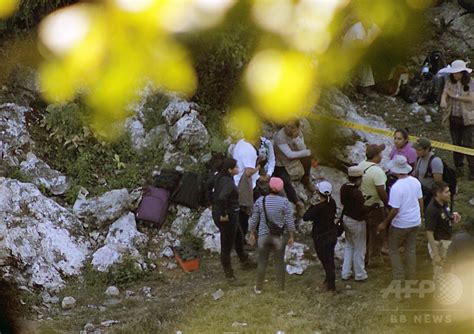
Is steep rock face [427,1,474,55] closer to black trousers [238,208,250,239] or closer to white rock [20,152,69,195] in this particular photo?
black trousers [238,208,250,239]

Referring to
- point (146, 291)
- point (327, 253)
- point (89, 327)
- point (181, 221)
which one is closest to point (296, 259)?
point (327, 253)

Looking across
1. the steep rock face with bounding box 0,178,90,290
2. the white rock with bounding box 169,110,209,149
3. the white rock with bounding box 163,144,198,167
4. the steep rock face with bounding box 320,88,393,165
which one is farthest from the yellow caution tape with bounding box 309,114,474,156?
the steep rock face with bounding box 0,178,90,290

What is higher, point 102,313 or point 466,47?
point 466,47

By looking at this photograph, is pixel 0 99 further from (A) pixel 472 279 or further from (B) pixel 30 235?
(A) pixel 472 279

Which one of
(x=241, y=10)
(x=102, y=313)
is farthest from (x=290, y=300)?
(x=241, y=10)

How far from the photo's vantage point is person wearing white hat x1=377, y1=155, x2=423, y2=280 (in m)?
4.76

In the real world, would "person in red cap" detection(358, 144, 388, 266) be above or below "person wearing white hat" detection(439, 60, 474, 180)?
below

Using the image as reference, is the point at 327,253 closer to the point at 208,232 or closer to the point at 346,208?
the point at 346,208

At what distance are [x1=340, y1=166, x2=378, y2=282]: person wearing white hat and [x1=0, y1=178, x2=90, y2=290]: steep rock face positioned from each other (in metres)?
2.35

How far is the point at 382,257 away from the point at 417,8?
2995mm

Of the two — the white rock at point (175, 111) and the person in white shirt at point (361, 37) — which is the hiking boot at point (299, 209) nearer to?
the white rock at point (175, 111)

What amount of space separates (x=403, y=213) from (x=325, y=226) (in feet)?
1.99

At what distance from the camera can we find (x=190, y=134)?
6773 mm

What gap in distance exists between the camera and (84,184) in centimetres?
641
